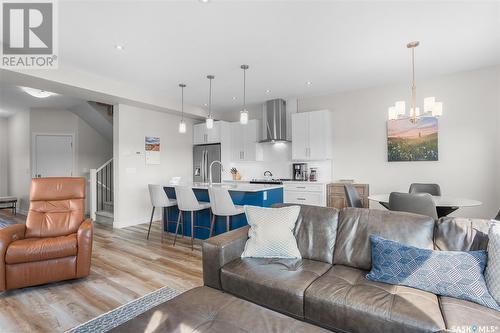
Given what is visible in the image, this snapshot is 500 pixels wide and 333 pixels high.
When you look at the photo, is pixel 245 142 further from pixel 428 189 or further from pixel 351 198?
pixel 428 189

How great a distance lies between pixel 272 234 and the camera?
225 cm

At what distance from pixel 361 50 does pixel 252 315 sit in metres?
3.52

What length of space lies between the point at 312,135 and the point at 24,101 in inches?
273

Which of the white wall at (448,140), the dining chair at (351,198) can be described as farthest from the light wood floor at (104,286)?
the white wall at (448,140)

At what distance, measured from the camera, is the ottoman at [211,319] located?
126 cm

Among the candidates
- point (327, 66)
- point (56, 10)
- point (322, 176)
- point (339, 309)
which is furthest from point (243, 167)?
point (339, 309)

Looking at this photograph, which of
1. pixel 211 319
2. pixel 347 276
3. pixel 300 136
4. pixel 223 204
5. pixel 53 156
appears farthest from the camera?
pixel 53 156

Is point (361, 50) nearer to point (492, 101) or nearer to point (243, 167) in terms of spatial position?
point (492, 101)

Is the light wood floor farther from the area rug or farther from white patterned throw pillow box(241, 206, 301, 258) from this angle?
white patterned throw pillow box(241, 206, 301, 258)

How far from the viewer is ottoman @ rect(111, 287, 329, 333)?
1260 mm

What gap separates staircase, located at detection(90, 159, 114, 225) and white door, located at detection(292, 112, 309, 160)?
170 inches

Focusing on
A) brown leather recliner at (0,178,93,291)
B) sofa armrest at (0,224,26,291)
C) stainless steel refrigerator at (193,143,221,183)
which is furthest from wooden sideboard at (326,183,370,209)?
sofa armrest at (0,224,26,291)

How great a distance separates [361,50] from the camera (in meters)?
3.47

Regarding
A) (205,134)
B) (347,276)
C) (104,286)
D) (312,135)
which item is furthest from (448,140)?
(104,286)
